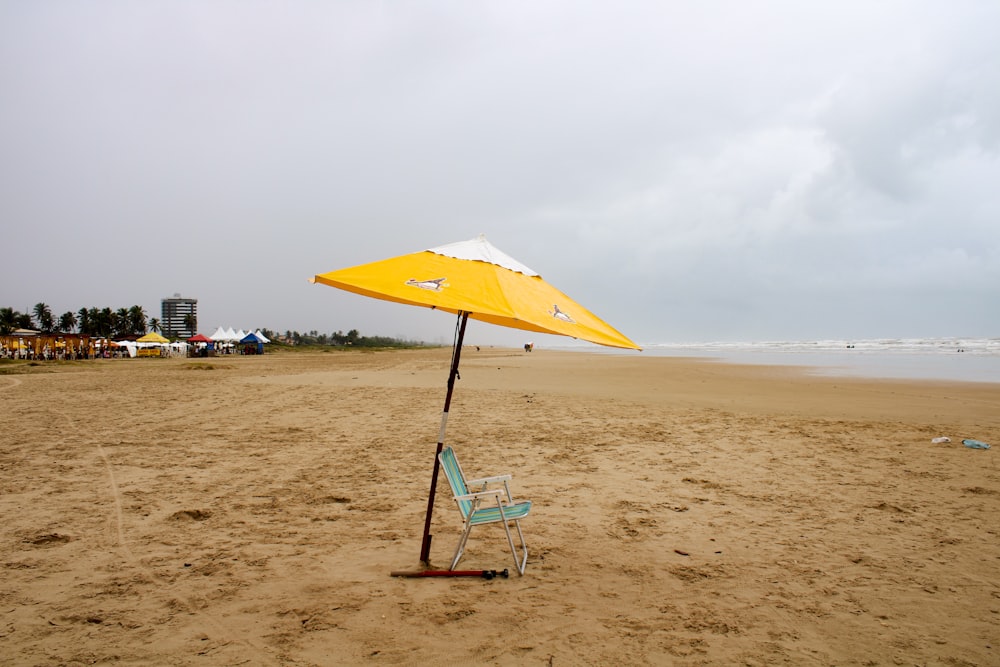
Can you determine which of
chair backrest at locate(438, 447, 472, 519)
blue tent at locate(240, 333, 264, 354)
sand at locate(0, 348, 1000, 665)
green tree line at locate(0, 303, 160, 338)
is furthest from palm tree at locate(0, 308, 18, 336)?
chair backrest at locate(438, 447, 472, 519)

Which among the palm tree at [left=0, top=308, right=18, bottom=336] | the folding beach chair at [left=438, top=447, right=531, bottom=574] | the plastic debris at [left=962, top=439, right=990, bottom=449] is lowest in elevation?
the plastic debris at [left=962, top=439, right=990, bottom=449]

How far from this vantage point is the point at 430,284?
11.8 feet

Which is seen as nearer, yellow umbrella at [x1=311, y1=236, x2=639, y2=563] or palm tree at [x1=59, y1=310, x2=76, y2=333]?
yellow umbrella at [x1=311, y1=236, x2=639, y2=563]

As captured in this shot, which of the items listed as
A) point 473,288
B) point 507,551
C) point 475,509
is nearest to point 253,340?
point 507,551

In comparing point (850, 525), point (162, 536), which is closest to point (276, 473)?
point (162, 536)

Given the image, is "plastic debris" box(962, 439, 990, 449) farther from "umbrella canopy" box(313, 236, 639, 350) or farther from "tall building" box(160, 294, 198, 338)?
"tall building" box(160, 294, 198, 338)

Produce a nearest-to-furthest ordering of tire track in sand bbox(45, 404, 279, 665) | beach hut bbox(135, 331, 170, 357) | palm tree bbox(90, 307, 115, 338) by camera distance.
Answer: tire track in sand bbox(45, 404, 279, 665)
beach hut bbox(135, 331, 170, 357)
palm tree bbox(90, 307, 115, 338)

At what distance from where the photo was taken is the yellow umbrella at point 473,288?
11.2ft

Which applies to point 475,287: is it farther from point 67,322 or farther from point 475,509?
point 67,322

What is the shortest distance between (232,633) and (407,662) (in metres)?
1.14

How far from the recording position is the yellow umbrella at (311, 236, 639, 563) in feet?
11.2

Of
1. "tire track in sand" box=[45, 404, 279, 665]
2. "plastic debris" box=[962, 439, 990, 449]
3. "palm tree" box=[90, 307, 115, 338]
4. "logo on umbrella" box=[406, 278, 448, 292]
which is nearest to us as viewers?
"tire track in sand" box=[45, 404, 279, 665]

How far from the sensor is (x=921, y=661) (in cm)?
310

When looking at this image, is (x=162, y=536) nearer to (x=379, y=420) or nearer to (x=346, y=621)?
(x=346, y=621)
